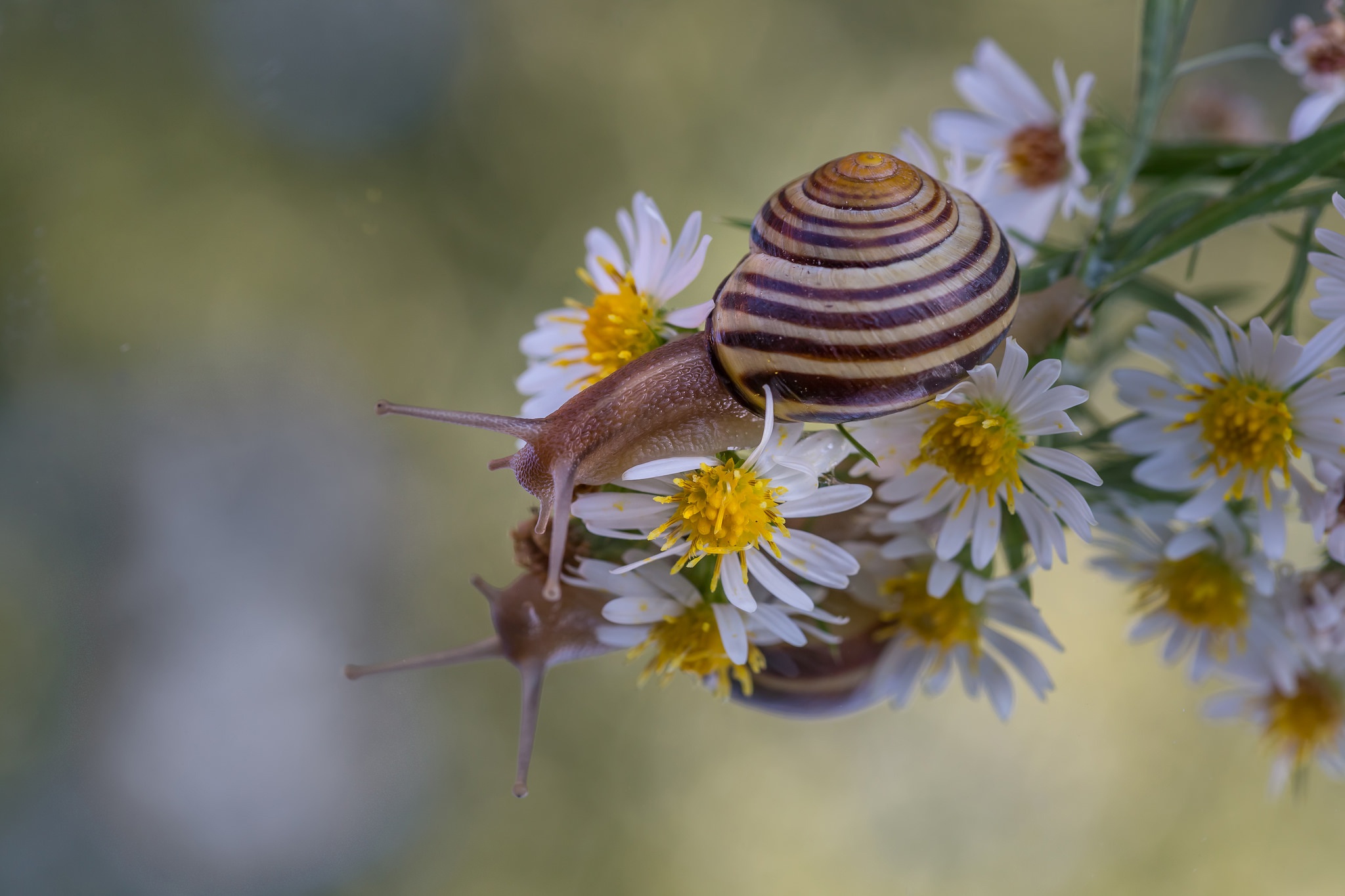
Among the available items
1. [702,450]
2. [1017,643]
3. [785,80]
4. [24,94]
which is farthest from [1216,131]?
[24,94]

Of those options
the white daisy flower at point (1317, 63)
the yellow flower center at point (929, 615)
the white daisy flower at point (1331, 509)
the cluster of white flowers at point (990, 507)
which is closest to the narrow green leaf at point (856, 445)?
the cluster of white flowers at point (990, 507)

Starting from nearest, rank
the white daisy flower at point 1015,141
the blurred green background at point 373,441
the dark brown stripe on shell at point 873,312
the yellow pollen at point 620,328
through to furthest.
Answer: the dark brown stripe on shell at point 873,312 < the yellow pollen at point 620,328 < the white daisy flower at point 1015,141 < the blurred green background at point 373,441

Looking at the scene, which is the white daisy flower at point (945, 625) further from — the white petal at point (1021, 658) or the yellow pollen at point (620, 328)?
the yellow pollen at point (620, 328)

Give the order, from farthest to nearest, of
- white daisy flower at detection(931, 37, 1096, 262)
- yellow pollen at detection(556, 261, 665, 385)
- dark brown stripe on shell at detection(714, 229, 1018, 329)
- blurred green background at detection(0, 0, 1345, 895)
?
1. blurred green background at detection(0, 0, 1345, 895)
2. white daisy flower at detection(931, 37, 1096, 262)
3. yellow pollen at detection(556, 261, 665, 385)
4. dark brown stripe on shell at detection(714, 229, 1018, 329)

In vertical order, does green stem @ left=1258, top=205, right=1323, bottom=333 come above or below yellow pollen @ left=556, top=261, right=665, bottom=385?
above

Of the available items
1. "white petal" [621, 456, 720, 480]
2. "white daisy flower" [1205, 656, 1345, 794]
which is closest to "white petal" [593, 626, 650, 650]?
"white petal" [621, 456, 720, 480]

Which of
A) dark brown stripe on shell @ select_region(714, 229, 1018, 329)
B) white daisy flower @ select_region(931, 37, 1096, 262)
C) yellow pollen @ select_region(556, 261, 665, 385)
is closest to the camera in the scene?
dark brown stripe on shell @ select_region(714, 229, 1018, 329)

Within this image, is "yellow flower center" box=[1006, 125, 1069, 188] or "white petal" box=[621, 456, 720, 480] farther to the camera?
"yellow flower center" box=[1006, 125, 1069, 188]

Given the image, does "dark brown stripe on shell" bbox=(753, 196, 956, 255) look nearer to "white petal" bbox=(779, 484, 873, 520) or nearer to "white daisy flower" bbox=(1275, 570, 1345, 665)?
"white petal" bbox=(779, 484, 873, 520)
